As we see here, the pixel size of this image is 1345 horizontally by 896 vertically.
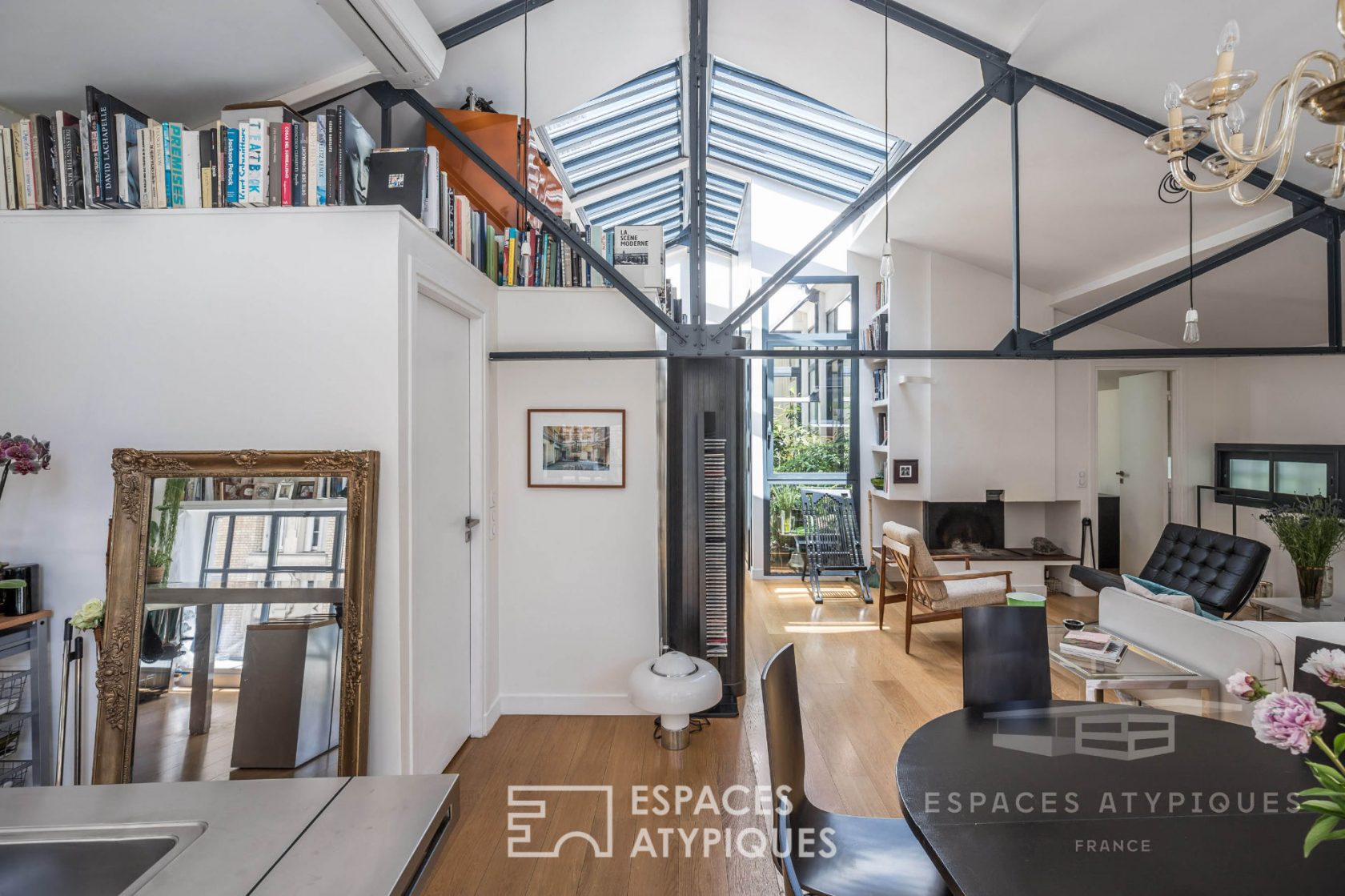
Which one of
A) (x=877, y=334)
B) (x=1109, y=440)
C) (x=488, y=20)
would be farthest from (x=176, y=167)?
(x=1109, y=440)

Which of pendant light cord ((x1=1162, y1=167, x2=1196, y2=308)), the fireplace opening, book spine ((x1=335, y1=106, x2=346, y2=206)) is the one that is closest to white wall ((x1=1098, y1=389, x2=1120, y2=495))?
the fireplace opening

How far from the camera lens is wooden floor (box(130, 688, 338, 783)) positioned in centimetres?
192

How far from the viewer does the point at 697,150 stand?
2951 mm

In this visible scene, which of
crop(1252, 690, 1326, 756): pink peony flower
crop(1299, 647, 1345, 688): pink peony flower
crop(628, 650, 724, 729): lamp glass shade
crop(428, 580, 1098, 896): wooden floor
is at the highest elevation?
crop(1299, 647, 1345, 688): pink peony flower

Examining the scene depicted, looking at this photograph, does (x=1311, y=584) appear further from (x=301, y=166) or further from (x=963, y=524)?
(x=301, y=166)

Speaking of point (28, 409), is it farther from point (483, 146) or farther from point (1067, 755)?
point (1067, 755)

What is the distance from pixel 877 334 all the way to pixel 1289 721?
511cm

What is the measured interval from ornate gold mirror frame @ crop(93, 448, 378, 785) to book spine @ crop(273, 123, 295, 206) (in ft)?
2.87

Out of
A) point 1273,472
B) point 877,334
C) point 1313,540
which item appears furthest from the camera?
point 877,334

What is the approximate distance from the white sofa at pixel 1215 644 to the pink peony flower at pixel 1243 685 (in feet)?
4.17

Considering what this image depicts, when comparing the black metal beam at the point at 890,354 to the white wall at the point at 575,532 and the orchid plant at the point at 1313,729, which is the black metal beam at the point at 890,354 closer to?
the white wall at the point at 575,532

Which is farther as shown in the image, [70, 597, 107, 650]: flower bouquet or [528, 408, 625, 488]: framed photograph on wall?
[528, 408, 625, 488]: framed photograph on wall

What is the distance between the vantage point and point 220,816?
951mm

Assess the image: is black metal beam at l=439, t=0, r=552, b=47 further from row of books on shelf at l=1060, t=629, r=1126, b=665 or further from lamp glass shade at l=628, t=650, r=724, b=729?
row of books on shelf at l=1060, t=629, r=1126, b=665
